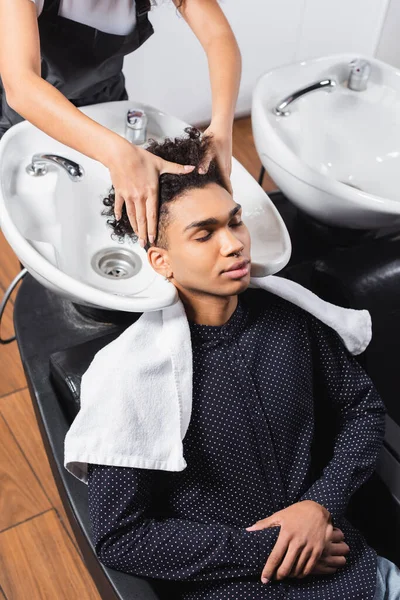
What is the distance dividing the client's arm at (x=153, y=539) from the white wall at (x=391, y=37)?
1806mm

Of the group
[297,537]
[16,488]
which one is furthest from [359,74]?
[16,488]

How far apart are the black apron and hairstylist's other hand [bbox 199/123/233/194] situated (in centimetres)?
34

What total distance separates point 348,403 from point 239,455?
267mm

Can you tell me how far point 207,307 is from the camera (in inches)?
53.3

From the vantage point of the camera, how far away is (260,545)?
4.19 ft

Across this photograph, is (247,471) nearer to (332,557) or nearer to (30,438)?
(332,557)

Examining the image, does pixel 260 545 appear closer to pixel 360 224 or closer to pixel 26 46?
pixel 360 224

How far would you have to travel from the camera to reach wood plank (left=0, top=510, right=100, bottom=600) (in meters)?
1.86

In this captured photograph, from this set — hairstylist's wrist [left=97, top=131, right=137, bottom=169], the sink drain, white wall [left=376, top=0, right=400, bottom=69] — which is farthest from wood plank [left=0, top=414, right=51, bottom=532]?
white wall [left=376, top=0, right=400, bottom=69]

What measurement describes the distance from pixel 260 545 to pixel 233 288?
43cm

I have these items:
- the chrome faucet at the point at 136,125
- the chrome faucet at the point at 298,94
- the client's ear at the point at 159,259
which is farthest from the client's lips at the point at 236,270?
the chrome faucet at the point at 298,94

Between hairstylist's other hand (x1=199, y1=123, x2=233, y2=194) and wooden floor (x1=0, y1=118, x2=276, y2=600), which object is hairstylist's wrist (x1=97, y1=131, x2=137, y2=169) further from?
wooden floor (x1=0, y1=118, x2=276, y2=600)

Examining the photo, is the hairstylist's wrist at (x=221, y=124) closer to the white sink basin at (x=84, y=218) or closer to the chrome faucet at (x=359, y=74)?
the white sink basin at (x=84, y=218)

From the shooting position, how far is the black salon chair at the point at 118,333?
1351 millimetres
